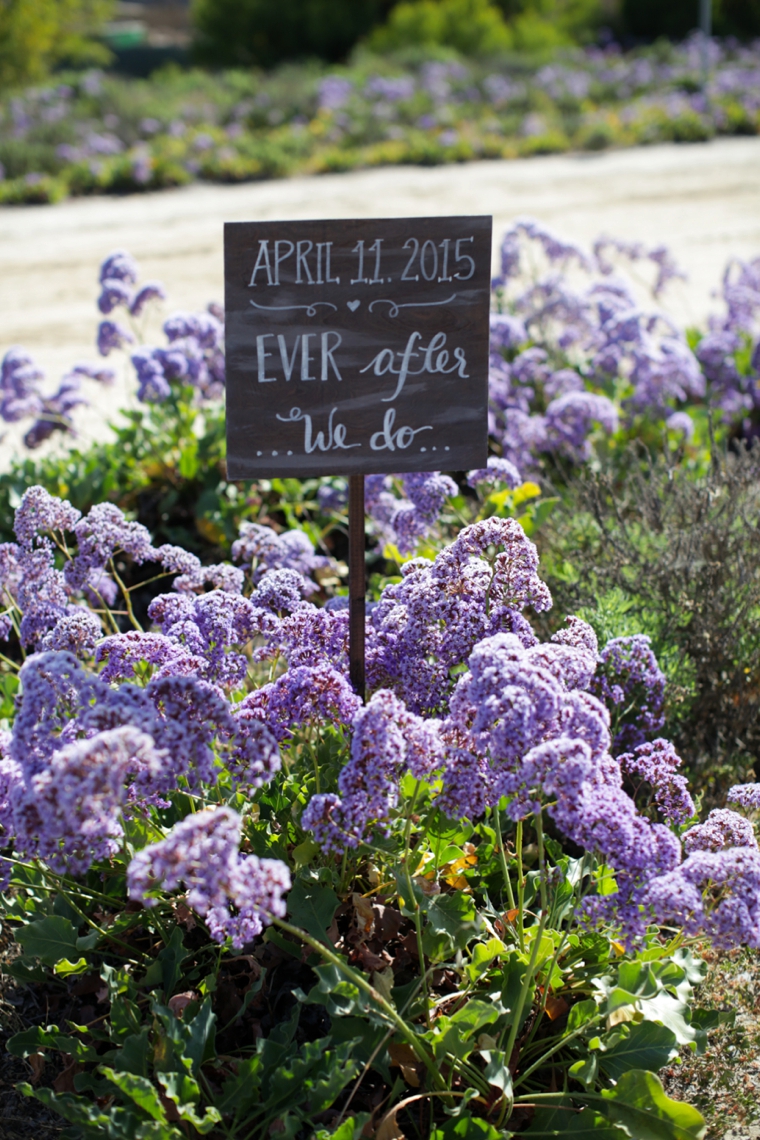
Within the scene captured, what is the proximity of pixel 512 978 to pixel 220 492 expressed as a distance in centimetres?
278

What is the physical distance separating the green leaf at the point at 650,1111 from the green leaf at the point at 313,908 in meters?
0.56

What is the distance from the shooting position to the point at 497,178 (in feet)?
49.0

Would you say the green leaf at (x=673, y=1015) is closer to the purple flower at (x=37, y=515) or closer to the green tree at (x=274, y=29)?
the purple flower at (x=37, y=515)

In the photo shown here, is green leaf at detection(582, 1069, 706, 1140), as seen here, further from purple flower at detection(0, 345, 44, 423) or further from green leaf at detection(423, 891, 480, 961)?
purple flower at detection(0, 345, 44, 423)

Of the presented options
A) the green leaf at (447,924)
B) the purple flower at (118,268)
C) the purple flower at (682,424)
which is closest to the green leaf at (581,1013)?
the green leaf at (447,924)

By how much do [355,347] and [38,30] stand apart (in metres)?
19.5

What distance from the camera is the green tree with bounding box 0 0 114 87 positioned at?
17.9 metres

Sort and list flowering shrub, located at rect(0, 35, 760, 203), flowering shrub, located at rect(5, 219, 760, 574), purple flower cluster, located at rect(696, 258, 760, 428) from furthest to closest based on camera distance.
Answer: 1. flowering shrub, located at rect(0, 35, 760, 203)
2. purple flower cluster, located at rect(696, 258, 760, 428)
3. flowering shrub, located at rect(5, 219, 760, 574)

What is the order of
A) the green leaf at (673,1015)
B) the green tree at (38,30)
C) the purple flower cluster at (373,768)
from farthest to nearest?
the green tree at (38,30) < the green leaf at (673,1015) < the purple flower cluster at (373,768)

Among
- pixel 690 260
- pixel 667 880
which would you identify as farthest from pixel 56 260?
pixel 667 880

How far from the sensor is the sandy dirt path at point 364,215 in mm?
8688

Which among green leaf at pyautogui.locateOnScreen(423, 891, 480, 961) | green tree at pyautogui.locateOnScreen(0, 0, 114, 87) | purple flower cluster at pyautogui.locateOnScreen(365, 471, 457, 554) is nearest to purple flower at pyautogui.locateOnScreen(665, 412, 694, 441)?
purple flower cluster at pyautogui.locateOnScreen(365, 471, 457, 554)

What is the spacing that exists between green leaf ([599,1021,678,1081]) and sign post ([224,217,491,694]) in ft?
2.95

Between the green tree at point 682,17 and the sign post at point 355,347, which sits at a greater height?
the green tree at point 682,17
